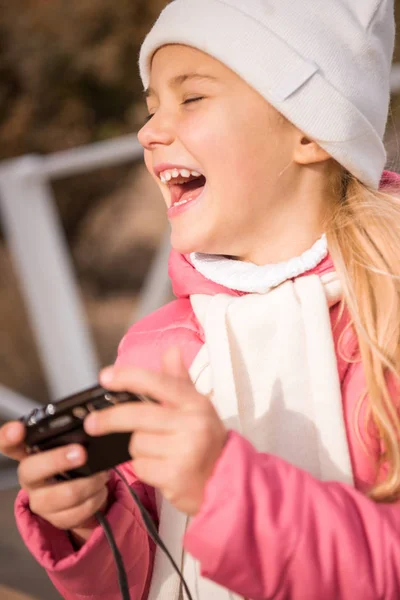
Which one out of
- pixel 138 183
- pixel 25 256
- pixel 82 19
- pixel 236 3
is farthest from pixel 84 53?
pixel 236 3

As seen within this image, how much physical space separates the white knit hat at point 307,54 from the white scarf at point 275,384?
216mm

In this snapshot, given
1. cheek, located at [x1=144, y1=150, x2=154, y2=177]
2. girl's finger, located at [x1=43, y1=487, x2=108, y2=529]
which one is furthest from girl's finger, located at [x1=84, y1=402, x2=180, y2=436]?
cheek, located at [x1=144, y1=150, x2=154, y2=177]

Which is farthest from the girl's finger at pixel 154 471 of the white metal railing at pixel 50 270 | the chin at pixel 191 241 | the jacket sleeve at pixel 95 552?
the white metal railing at pixel 50 270

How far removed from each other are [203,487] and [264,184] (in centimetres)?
47

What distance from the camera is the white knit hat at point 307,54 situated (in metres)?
1.05

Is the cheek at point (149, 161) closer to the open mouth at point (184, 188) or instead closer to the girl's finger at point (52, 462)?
the open mouth at point (184, 188)

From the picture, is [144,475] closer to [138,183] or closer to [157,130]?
[157,130]

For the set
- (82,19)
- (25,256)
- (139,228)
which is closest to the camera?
(25,256)

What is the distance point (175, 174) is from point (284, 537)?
21.2 inches

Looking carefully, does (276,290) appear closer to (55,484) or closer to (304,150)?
(304,150)

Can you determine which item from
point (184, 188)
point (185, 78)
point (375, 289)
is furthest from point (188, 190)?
point (375, 289)

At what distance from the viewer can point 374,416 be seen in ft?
3.09

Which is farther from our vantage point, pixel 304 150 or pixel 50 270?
pixel 50 270

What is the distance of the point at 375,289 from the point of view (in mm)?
1029
